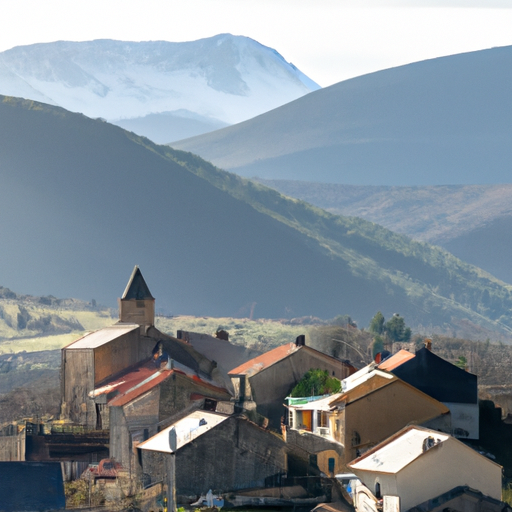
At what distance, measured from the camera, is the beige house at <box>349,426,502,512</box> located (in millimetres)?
44719

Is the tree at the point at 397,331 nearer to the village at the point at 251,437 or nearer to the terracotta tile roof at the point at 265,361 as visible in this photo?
the village at the point at 251,437

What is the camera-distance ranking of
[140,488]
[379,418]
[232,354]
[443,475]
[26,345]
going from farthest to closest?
[26,345], [232,354], [379,418], [140,488], [443,475]

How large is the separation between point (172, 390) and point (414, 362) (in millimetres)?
13222

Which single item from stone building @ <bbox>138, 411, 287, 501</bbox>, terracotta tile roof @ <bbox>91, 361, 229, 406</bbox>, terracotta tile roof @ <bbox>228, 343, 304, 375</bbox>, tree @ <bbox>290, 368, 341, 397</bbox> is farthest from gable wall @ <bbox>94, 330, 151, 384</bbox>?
stone building @ <bbox>138, 411, 287, 501</bbox>

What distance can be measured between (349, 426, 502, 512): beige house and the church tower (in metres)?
47.3

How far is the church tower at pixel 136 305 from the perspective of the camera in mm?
93625

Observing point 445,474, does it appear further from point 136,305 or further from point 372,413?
point 136,305

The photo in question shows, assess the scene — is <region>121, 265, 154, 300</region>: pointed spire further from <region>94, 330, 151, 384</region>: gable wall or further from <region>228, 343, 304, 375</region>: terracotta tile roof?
<region>228, 343, 304, 375</region>: terracotta tile roof

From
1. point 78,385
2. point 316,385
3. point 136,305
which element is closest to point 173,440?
point 316,385

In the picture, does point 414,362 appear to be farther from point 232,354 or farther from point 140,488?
point 232,354

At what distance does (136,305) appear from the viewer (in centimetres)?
9400

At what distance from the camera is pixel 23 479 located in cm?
5309

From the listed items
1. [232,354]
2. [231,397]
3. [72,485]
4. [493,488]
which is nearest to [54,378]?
[232,354]

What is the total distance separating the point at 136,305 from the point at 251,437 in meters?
42.4
